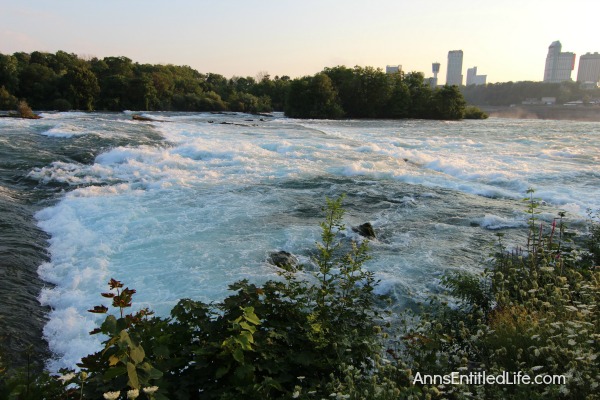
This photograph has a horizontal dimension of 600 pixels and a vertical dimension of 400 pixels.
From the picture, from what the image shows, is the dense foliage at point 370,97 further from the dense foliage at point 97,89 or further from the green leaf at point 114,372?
the green leaf at point 114,372

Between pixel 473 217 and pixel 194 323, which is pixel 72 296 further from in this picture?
pixel 473 217

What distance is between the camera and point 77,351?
4.50 m

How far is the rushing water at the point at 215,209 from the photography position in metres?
6.18

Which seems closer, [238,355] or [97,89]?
[238,355]

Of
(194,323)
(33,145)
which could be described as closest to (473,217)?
(194,323)

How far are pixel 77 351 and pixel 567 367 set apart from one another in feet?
15.1

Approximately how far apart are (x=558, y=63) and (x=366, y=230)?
652 ft

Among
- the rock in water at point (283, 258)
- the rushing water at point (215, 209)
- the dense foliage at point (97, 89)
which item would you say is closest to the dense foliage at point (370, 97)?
the dense foliage at point (97, 89)

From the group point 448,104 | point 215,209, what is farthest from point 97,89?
point 215,209

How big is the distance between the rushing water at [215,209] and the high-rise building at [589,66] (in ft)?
572

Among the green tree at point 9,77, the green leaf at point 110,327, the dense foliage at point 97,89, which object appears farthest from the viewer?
the dense foliage at point 97,89

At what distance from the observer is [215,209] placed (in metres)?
10.1

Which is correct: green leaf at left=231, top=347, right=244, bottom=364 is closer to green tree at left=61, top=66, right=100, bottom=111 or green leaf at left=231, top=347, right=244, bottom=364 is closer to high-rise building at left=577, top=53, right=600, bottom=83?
green tree at left=61, top=66, right=100, bottom=111

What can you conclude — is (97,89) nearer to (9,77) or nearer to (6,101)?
(9,77)
